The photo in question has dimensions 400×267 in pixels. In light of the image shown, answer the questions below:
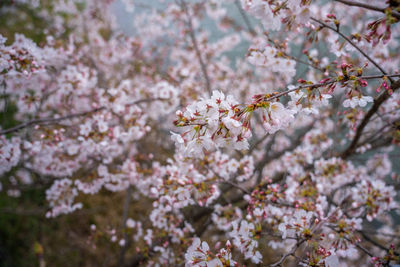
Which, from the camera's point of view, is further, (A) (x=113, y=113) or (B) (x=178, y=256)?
(A) (x=113, y=113)

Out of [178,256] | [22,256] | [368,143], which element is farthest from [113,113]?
[22,256]

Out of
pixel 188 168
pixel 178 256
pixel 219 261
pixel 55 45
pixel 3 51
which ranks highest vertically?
pixel 55 45

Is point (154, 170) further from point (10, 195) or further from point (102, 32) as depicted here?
point (102, 32)

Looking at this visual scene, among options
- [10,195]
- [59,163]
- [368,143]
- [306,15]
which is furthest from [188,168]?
[10,195]

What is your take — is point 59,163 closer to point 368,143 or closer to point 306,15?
point 306,15

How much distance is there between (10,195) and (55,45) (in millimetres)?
3399

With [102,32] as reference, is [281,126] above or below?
below

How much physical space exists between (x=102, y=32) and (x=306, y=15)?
283 inches

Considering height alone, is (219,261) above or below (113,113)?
below

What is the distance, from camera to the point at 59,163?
8.60 feet

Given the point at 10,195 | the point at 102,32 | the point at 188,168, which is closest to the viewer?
the point at 188,168

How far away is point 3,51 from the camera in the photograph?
166cm

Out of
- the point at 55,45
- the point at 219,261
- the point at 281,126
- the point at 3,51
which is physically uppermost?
the point at 55,45

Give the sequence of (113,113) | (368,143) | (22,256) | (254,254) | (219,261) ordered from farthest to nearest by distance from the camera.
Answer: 1. (22,256)
2. (368,143)
3. (113,113)
4. (254,254)
5. (219,261)
